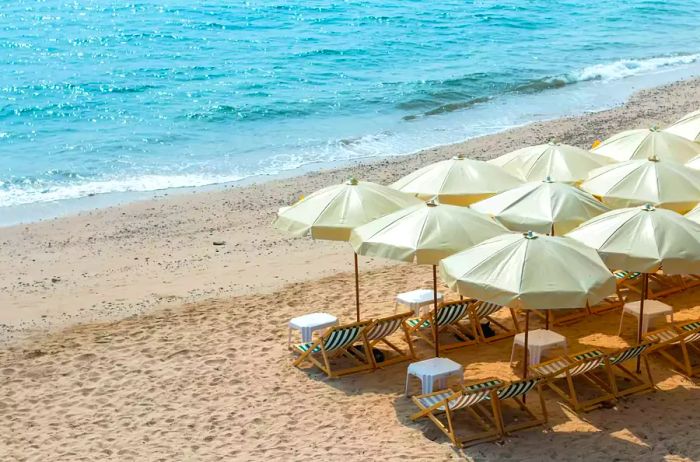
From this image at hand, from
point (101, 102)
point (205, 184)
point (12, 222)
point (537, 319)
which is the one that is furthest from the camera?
point (101, 102)

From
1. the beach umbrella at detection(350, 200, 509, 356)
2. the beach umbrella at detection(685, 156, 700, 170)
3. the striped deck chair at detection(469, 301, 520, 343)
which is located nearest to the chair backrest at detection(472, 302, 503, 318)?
the striped deck chair at detection(469, 301, 520, 343)

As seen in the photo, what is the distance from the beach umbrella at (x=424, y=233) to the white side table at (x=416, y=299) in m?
1.92

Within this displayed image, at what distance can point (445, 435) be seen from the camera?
9234 millimetres

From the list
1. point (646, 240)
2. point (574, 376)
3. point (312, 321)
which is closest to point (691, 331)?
point (574, 376)

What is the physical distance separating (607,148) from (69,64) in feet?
95.0

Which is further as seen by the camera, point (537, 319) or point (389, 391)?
point (537, 319)

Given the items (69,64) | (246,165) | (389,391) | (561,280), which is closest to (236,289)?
(389,391)

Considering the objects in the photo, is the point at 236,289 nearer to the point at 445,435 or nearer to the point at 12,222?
the point at 445,435

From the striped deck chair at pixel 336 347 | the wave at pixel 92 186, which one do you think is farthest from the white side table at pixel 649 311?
the wave at pixel 92 186

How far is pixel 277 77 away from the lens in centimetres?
3478

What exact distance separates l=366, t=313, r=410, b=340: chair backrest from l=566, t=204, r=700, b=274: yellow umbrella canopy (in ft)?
7.21

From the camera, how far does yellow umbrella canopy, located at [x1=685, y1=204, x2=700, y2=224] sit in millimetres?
10309

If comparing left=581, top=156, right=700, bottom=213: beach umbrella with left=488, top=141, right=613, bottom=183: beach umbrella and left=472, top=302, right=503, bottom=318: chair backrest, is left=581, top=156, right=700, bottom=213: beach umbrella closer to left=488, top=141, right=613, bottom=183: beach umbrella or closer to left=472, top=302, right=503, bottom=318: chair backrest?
left=488, top=141, right=613, bottom=183: beach umbrella

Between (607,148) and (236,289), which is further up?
(607,148)
